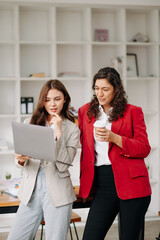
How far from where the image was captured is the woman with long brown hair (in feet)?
6.72

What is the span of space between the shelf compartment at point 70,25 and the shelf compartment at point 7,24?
0.55 m

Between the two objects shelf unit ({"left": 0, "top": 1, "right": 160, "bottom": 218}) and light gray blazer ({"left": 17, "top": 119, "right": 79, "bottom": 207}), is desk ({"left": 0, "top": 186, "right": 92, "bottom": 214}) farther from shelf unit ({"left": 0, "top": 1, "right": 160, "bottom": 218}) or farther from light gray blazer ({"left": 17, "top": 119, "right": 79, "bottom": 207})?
shelf unit ({"left": 0, "top": 1, "right": 160, "bottom": 218})

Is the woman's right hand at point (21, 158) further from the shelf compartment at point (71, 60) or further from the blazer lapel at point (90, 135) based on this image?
the shelf compartment at point (71, 60)

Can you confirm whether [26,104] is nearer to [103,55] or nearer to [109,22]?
[103,55]

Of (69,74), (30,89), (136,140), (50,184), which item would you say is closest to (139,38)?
(69,74)

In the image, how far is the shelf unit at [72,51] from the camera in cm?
421

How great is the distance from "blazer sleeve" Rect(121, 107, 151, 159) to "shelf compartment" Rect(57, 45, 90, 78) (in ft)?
7.53

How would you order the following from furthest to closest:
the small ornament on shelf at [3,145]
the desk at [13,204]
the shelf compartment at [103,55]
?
1. the shelf compartment at [103,55]
2. the small ornament on shelf at [3,145]
3. the desk at [13,204]

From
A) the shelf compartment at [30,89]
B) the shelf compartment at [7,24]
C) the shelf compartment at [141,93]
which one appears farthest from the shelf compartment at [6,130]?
the shelf compartment at [141,93]

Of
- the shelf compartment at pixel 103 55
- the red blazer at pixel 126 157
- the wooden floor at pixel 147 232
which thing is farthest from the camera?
the shelf compartment at pixel 103 55

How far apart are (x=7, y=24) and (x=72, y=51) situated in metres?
0.86

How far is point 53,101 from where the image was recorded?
2.14m

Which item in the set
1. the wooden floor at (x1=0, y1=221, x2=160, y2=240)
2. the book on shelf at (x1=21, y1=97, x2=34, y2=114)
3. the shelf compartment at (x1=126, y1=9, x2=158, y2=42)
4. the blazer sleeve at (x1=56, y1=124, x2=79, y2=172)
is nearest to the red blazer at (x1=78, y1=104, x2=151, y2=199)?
the blazer sleeve at (x1=56, y1=124, x2=79, y2=172)

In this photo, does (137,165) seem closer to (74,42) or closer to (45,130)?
(45,130)
